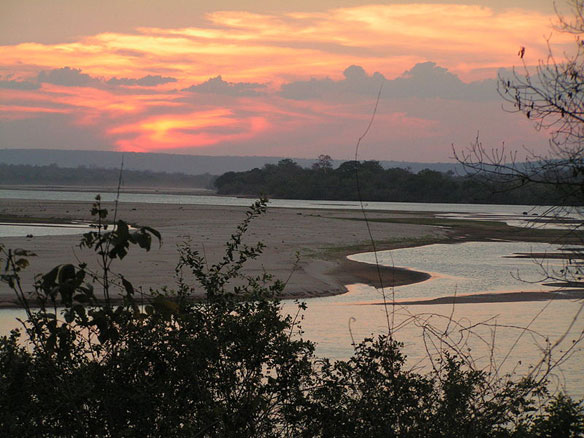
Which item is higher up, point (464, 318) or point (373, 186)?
point (373, 186)

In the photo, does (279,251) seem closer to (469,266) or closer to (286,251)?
(286,251)

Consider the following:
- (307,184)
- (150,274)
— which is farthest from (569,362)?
(307,184)

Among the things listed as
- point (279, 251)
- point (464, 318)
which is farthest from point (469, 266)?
point (464, 318)

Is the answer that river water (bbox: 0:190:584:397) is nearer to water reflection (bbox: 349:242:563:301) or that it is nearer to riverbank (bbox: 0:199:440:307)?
water reflection (bbox: 349:242:563:301)

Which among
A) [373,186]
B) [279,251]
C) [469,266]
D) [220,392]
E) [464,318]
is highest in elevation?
[373,186]

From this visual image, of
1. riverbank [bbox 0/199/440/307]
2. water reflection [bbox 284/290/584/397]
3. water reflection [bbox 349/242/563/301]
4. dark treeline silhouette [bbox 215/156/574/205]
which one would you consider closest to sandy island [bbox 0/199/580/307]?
riverbank [bbox 0/199/440/307]

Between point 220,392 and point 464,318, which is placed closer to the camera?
point 220,392

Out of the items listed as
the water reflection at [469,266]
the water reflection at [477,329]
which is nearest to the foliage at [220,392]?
the water reflection at [477,329]

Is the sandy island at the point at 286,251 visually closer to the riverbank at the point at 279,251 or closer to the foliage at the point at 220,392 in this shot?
the riverbank at the point at 279,251

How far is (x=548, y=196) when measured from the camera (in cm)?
723

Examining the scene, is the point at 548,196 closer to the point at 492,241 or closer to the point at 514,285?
the point at 514,285

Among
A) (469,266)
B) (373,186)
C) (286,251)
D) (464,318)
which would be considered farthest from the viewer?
(373,186)

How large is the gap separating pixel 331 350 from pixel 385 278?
13.7 metres

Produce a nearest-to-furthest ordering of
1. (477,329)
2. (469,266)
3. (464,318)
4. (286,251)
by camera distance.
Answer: (464,318) → (477,329) → (469,266) → (286,251)
